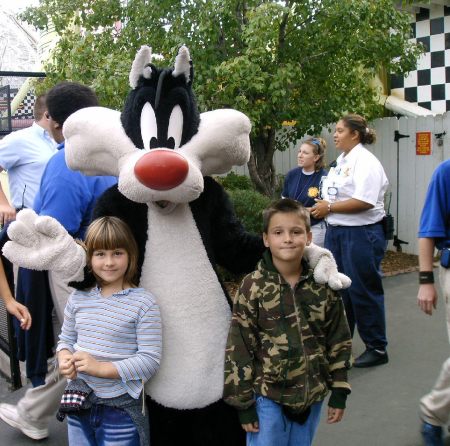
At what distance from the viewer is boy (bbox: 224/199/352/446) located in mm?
2172

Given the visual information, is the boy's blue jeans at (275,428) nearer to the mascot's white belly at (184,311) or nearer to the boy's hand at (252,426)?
the boy's hand at (252,426)

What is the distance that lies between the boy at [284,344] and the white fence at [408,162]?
5.67 m

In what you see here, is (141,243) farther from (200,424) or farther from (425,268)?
(425,268)

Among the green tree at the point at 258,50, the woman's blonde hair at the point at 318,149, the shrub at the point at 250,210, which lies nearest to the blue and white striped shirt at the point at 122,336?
the woman's blonde hair at the point at 318,149

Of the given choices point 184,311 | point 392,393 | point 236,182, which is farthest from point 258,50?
point 184,311

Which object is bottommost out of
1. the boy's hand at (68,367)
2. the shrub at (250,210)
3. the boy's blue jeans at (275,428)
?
the boy's blue jeans at (275,428)

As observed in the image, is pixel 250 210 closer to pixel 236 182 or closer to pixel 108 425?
pixel 236 182

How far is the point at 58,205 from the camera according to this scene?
2758 millimetres

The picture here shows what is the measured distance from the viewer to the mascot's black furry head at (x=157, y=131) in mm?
2184

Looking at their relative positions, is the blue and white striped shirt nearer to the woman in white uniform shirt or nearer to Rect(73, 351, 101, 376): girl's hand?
Rect(73, 351, 101, 376): girl's hand

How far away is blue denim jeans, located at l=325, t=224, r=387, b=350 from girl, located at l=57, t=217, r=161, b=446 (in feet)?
7.38

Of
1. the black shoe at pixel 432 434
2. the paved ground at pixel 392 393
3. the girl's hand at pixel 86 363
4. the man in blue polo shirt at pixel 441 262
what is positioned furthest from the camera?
the paved ground at pixel 392 393

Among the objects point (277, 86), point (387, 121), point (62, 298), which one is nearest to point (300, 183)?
point (277, 86)

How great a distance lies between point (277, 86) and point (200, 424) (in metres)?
4.37
